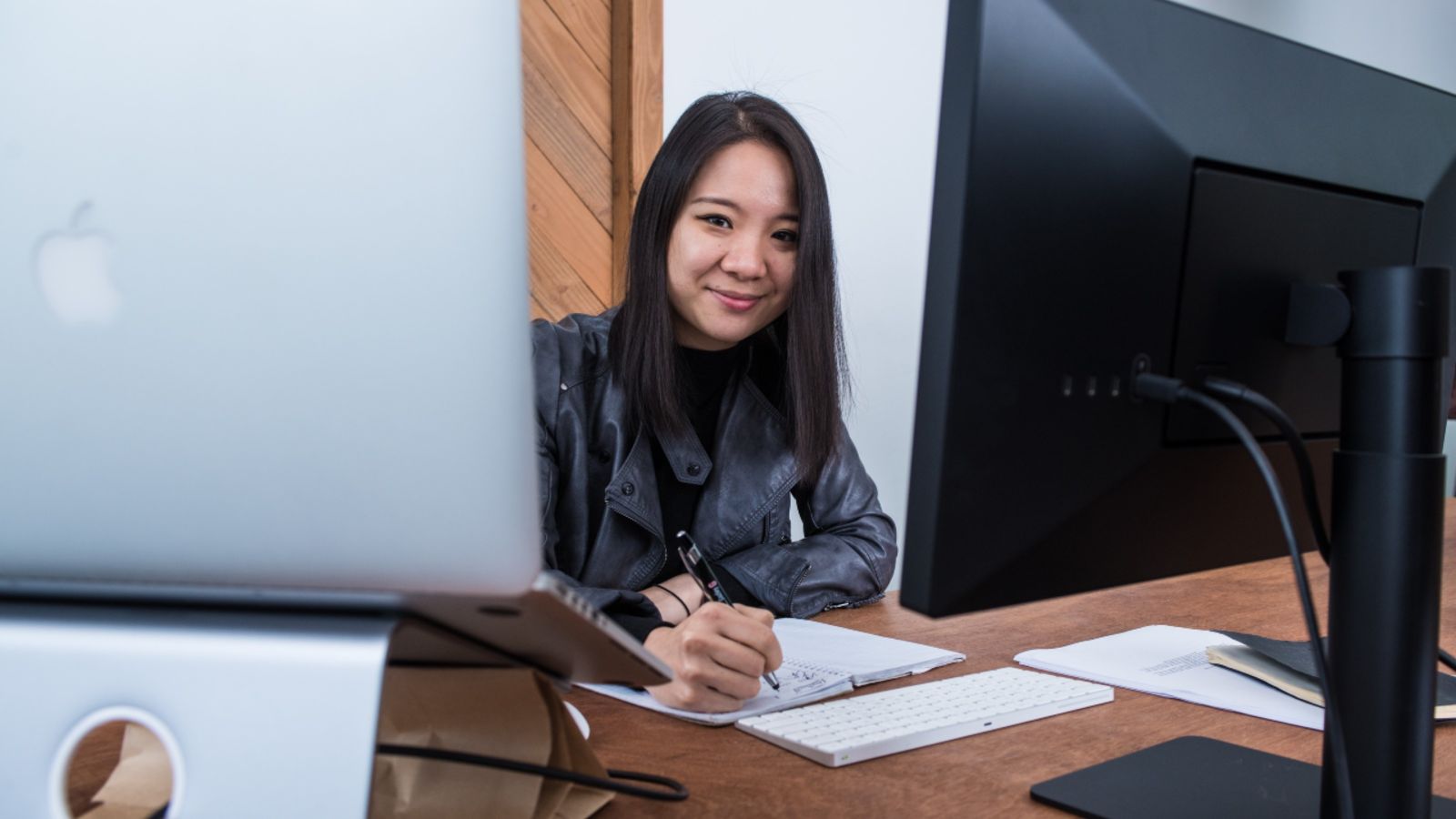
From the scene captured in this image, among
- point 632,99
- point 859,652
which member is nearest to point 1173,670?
point 859,652

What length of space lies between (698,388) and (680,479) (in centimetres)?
17

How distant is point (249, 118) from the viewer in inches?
18.3

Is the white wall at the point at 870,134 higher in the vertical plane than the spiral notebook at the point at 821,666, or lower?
higher

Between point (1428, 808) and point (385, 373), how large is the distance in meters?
0.56

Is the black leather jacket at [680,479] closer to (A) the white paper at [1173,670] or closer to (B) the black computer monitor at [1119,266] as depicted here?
(A) the white paper at [1173,670]

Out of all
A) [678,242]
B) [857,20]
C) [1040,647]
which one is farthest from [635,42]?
[1040,647]

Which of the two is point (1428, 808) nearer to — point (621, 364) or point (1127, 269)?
point (1127, 269)

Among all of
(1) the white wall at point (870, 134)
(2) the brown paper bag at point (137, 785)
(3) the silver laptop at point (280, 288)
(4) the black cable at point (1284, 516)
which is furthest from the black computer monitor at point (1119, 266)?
(1) the white wall at point (870, 134)

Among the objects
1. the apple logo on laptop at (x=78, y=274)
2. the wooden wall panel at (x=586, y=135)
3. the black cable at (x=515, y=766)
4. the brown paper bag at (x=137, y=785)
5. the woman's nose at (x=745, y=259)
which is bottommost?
the brown paper bag at (x=137, y=785)

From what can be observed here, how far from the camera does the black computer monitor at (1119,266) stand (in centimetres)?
53

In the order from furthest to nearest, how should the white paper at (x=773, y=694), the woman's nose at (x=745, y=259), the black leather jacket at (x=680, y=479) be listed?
the woman's nose at (x=745, y=259) → the black leather jacket at (x=680, y=479) → the white paper at (x=773, y=694)

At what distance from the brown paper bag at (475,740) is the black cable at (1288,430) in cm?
39

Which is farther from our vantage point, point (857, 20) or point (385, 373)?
point (857, 20)

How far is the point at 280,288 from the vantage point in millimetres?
471
